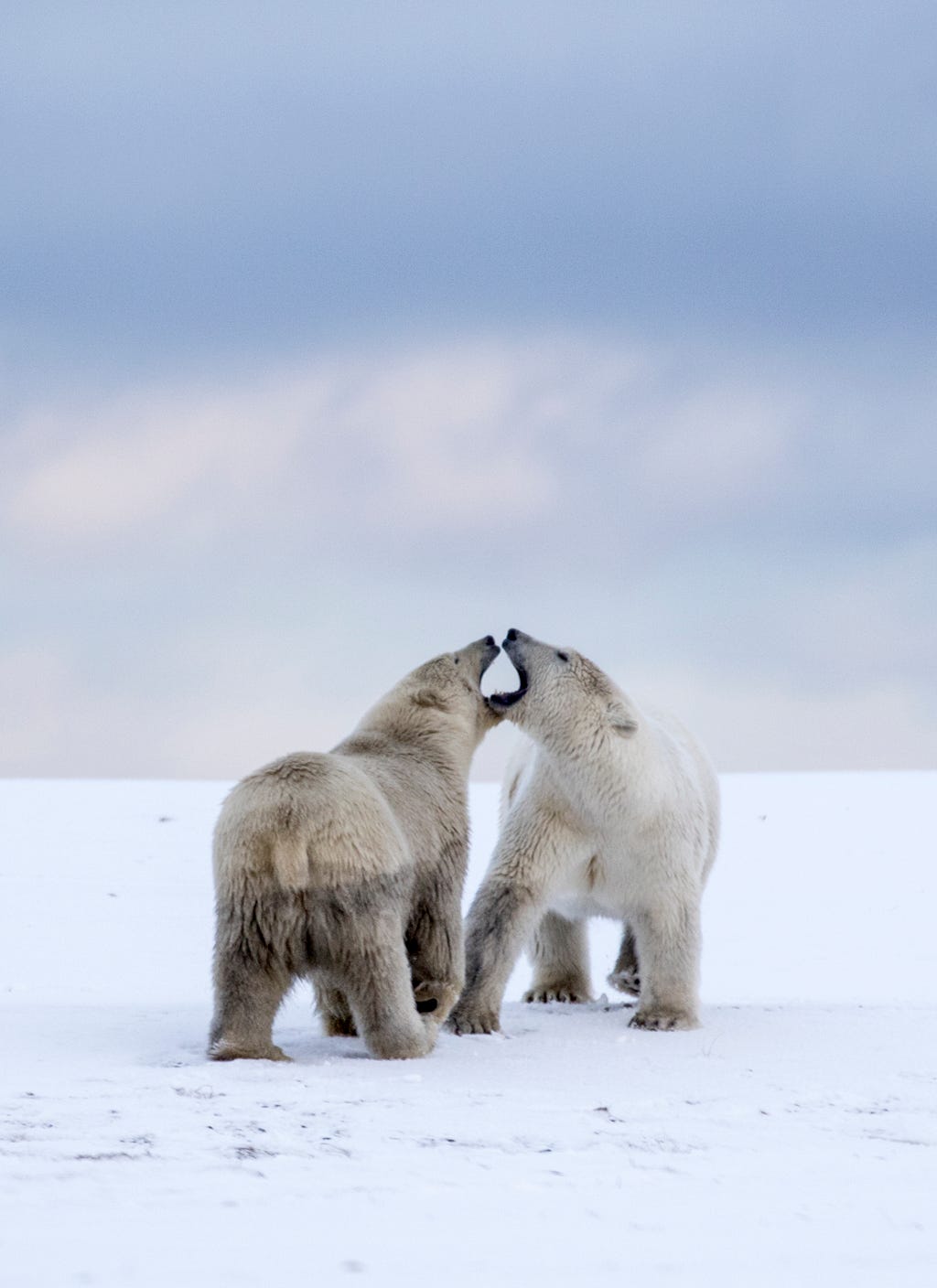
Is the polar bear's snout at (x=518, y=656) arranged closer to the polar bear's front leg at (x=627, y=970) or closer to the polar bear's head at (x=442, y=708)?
the polar bear's head at (x=442, y=708)

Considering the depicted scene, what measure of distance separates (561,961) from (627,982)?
0.38 m

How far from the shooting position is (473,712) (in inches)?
306

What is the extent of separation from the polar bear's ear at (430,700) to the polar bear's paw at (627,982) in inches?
96.9

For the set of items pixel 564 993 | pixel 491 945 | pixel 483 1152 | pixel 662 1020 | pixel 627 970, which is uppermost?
pixel 491 945

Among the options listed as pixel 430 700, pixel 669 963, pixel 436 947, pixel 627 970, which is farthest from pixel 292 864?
pixel 627 970

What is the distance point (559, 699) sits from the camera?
8.16 meters

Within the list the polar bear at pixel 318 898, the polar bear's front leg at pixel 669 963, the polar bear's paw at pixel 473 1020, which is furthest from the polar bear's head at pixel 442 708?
the polar bear's front leg at pixel 669 963

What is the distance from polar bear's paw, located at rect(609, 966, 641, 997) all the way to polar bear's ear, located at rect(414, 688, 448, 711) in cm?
246

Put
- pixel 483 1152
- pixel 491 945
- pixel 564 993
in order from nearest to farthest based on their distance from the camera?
pixel 483 1152 < pixel 491 945 < pixel 564 993

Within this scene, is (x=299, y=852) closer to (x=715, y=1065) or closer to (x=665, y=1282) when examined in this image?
(x=715, y=1065)

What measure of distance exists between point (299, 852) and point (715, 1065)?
203 centimetres

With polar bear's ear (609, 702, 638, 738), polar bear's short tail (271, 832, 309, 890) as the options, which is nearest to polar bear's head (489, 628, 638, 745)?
polar bear's ear (609, 702, 638, 738)

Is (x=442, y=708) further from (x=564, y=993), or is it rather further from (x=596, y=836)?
(x=564, y=993)

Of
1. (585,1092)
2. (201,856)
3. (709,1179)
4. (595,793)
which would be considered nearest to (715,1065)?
(585,1092)
